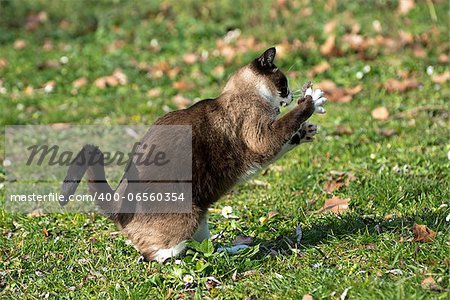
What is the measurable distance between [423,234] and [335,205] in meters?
0.88

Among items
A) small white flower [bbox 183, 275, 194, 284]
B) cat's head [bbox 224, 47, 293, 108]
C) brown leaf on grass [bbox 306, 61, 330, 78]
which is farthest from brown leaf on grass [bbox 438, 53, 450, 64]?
small white flower [bbox 183, 275, 194, 284]

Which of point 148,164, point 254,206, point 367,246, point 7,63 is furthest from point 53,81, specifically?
point 367,246

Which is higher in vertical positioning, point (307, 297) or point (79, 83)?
point (307, 297)

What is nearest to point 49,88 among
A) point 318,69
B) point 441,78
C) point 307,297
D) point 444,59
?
point 318,69

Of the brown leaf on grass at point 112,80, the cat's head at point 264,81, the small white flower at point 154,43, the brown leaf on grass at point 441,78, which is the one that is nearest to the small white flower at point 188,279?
the cat's head at point 264,81

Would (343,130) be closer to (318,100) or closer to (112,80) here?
(318,100)

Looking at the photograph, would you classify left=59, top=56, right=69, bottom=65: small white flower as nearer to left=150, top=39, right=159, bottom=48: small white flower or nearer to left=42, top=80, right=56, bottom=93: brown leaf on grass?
left=42, top=80, right=56, bottom=93: brown leaf on grass

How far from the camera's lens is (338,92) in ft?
25.1

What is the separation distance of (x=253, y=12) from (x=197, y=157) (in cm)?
658

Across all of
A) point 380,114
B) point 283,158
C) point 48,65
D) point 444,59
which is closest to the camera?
point 283,158

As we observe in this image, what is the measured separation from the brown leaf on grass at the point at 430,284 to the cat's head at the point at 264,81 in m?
1.43

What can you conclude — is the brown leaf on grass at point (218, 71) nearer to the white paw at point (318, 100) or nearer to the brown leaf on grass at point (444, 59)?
the brown leaf on grass at point (444, 59)

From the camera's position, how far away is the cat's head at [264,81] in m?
4.34

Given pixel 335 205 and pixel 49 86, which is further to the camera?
pixel 49 86
